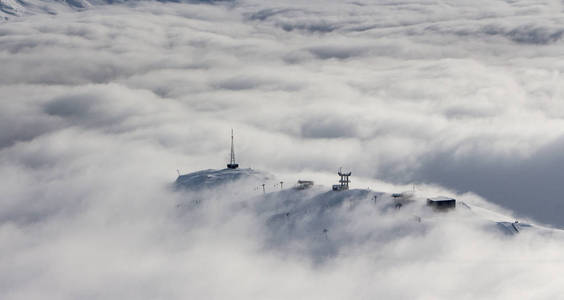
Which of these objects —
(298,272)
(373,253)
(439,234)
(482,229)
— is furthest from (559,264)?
(298,272)

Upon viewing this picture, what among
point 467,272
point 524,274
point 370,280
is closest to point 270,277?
point 370,280

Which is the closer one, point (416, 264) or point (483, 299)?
point (483, 299)

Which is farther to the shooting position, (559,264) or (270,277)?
(270,277)

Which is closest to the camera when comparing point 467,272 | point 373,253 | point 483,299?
point 483,299

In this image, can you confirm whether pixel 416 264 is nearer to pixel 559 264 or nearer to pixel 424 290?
pixel 424 290

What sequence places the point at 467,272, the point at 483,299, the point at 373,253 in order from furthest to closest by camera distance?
the point at 373,253 < the point at 467,272 < the point at 483,299

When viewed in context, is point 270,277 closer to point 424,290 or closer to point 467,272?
point 424,290

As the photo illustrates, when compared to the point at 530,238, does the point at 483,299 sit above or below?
below

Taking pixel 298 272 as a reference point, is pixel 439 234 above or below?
above
